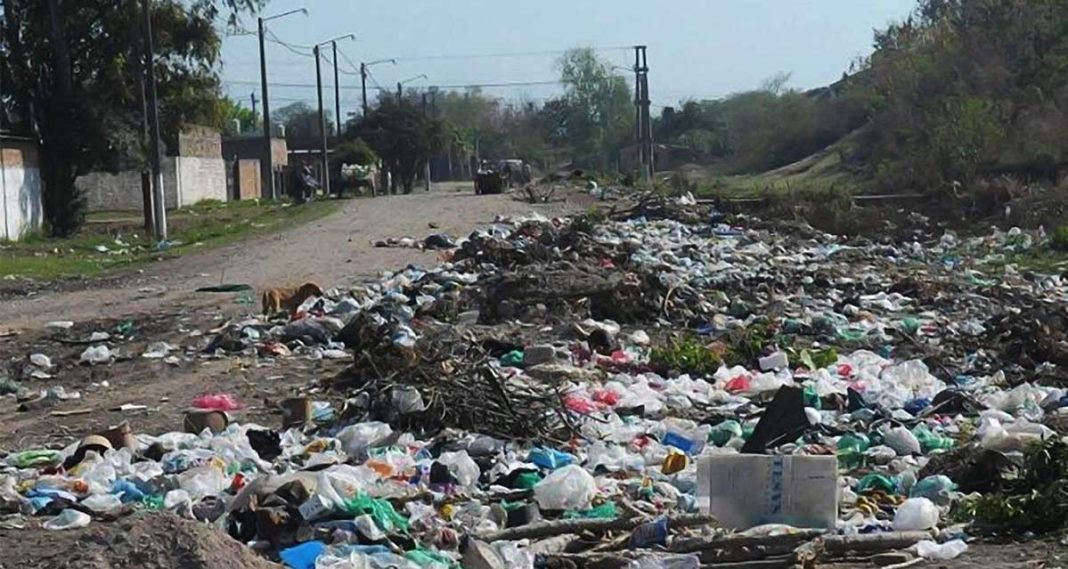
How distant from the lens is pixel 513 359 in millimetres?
10500

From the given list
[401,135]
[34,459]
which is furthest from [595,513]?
→ [401,135]

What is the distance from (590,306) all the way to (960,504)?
677 centimetres

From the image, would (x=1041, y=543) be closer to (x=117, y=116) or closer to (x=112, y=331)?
(x=112, y=331)

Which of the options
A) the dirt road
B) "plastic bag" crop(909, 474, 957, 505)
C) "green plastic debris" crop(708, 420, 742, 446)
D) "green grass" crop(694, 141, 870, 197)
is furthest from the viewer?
"green grass" crop(694, 141, 870, 197)

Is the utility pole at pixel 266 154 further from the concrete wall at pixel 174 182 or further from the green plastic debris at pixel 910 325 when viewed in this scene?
the green plastic debris at pixel 910 325

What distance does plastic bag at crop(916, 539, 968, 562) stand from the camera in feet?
18.6

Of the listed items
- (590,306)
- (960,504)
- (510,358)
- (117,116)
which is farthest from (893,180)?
(960,504)

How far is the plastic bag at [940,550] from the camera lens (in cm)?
566

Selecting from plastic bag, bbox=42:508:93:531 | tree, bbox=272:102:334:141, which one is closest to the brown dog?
plastic bag, bbox=42:508:93:531

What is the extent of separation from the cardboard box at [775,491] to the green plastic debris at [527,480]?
1023mm

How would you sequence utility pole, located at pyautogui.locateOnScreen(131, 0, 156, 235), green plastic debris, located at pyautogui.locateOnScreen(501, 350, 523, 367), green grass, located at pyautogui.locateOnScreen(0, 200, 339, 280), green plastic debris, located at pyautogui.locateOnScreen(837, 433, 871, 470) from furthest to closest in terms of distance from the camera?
1. utility pole, located at pyautogui.locateOnScreen(131, 0, 156, 235)
2. green grass, located at pyautogui.locateOnScreen(0, 200, 339, 280)
3. green plastic debris, located at pyautogui.locateOnScreen(501, 350, 523, 367)
4. green plastic debris, located at pyautogui.locateOnScreen(837, 433, 871, 470)

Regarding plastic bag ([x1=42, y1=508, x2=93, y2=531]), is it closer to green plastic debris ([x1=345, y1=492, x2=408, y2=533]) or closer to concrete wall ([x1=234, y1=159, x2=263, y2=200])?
green plastic debris ([x1=345, y1=492, x2=408, y2=533])

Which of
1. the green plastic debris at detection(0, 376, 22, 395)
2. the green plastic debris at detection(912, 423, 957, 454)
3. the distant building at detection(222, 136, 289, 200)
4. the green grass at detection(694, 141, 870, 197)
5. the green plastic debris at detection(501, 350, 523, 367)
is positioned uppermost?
the distant building at detection(222, 136, 289, 200)

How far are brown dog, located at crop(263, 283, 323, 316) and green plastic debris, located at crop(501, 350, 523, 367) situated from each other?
3.07 metres
